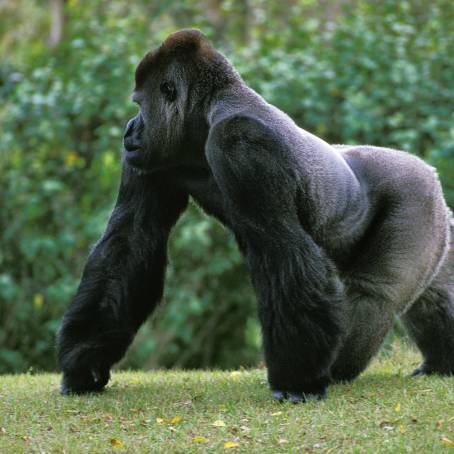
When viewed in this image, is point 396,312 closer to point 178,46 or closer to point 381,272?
point 381,272

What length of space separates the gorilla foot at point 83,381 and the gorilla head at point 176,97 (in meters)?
0.99

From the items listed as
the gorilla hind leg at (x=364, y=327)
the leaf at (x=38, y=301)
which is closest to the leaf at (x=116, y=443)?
the gorilla hind leg at (x=364, y=327)

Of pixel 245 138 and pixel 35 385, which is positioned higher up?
pixel 245 138

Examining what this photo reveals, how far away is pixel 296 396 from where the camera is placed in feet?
13.1

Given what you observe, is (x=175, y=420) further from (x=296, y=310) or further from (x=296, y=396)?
(x=296, y=310)

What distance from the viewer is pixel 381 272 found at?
14.3 feet

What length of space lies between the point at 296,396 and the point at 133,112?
3.93 m

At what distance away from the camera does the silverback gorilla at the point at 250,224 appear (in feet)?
13.0

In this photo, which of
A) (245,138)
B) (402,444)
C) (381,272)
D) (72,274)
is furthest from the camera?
(72,274)

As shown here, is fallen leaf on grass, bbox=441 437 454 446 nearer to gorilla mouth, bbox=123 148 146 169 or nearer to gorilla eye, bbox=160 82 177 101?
gorilla mouth, bbox=123 148 146 169

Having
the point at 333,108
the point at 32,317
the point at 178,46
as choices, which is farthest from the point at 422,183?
the point at 32,317

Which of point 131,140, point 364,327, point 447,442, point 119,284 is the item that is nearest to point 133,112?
point 131,140

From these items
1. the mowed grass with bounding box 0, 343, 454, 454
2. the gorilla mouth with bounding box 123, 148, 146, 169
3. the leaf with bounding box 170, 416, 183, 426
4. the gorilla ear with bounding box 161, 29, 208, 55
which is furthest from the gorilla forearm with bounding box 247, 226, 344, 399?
the gorilla ear with bounding box 161, 29, 208, 55

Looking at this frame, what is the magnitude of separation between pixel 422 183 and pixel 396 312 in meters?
0.65
